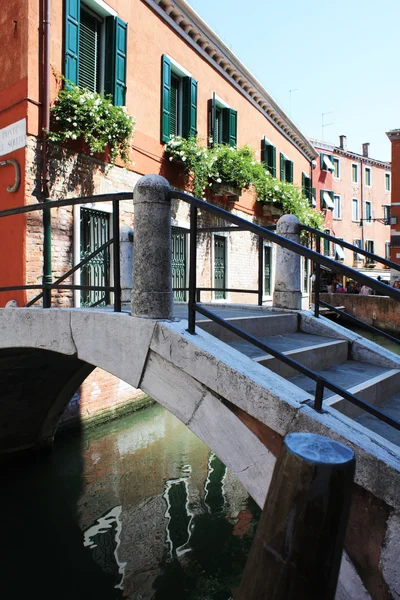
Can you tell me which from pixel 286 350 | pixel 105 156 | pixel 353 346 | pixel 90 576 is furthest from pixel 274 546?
pixel 105 156

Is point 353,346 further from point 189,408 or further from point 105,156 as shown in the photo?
point 105,156

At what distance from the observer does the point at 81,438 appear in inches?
276

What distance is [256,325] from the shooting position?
3676mm

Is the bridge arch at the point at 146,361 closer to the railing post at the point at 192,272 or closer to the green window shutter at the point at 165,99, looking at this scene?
the railing post at the point at 192,272

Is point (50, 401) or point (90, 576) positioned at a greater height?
point (50, 401)

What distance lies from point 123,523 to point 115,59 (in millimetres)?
6774

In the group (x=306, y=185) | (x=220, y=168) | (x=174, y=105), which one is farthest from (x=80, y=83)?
(x=306, y=185)

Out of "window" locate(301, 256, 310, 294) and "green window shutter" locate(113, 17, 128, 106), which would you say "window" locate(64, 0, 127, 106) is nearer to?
"green window shutter" locate(113, 17, 128, 106)

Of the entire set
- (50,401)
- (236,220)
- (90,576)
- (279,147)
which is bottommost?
(90,576)

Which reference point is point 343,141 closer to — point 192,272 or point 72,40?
point 72,40

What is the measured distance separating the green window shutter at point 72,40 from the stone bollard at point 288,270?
4.38m

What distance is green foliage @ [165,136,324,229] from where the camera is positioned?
30.1 ft

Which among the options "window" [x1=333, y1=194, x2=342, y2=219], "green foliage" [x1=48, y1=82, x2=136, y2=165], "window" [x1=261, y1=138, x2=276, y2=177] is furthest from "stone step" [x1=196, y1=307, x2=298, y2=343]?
"window" [x1=333, y1=194, x2=342, y2=219]

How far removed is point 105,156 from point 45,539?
5.53 metres
